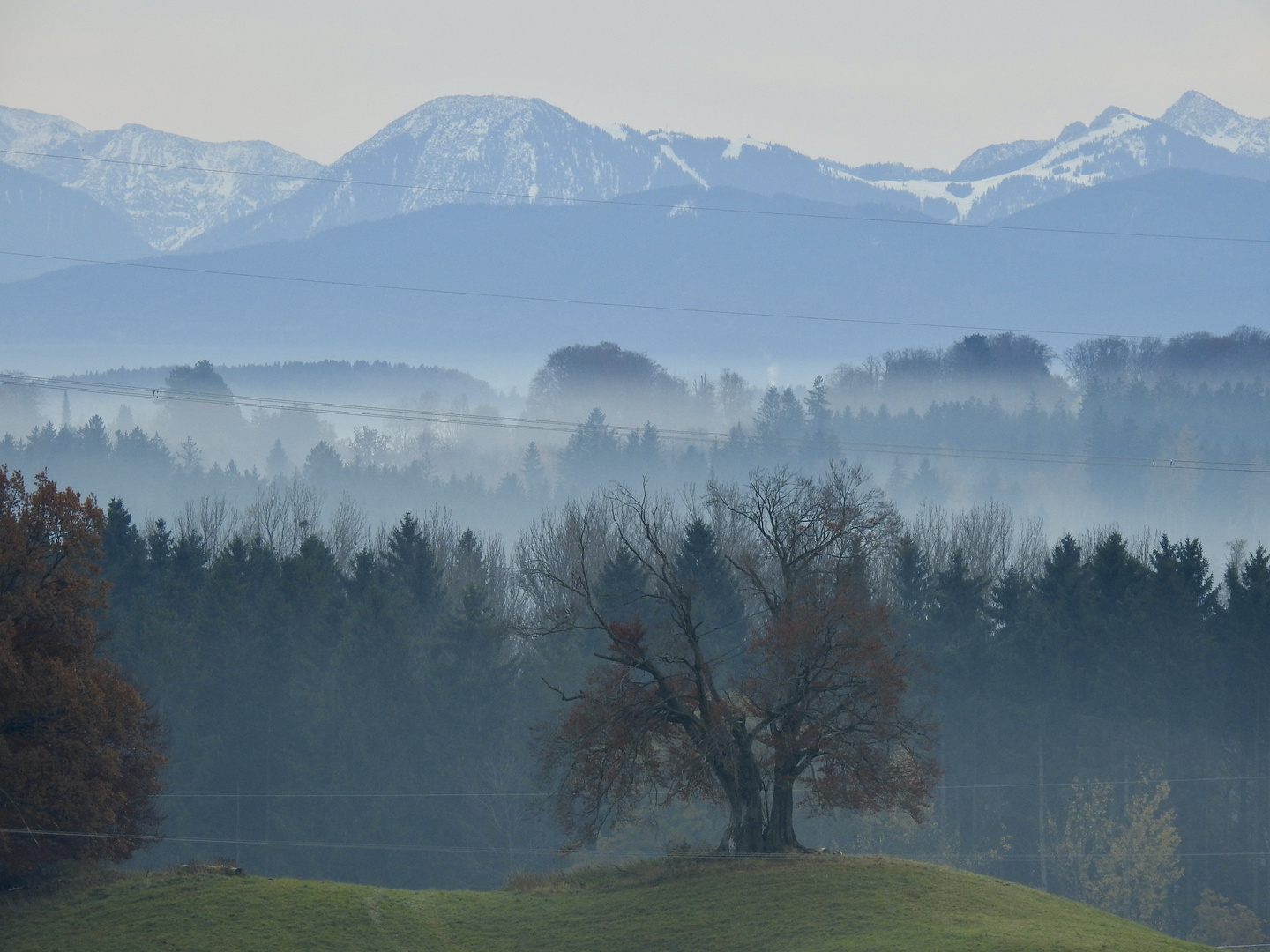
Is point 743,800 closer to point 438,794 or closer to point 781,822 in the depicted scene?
point 781,822

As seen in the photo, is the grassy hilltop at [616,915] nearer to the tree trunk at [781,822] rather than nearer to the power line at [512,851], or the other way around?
the tree trunk at [781,822]

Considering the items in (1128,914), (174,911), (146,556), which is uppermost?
(146,556)

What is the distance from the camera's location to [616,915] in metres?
44.5

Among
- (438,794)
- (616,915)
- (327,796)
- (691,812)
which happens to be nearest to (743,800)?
(616,915)

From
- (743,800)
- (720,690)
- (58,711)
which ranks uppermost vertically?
(58,711)

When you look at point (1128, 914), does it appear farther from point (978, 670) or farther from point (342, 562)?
point (342, 562)

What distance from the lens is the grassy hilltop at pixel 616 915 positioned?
40.1 meters

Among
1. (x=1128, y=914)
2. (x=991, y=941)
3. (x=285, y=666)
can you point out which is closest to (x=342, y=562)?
(x=285, y=666)

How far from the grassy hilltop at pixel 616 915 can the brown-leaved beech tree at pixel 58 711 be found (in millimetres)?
2806

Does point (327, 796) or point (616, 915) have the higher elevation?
point (616, 915)

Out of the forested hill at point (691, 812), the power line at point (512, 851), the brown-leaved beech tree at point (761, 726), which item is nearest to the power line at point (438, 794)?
the forested hill at point (691, 812)

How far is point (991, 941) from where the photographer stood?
1473 inches

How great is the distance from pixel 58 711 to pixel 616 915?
70.8 feet

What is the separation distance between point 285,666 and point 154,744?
Result: 74.0ft
